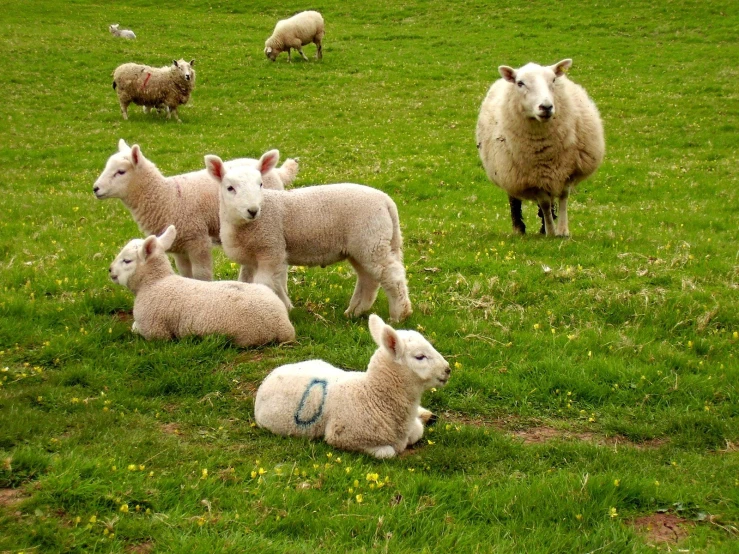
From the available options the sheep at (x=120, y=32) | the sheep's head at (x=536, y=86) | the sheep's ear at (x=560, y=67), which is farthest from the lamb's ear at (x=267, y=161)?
the sheep at (x=120, y=32)

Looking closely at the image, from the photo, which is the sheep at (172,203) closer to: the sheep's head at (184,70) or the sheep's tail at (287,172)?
the sheep's tail at (287,172)

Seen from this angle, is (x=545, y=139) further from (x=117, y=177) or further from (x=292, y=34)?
(x=292, y=34)

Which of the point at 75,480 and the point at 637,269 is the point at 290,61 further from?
the point at 75,480

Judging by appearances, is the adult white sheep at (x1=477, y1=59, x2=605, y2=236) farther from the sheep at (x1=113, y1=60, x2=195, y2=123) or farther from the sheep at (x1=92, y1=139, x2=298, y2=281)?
the sheep at (x1=113, y1=60, x2=195, y2=123)

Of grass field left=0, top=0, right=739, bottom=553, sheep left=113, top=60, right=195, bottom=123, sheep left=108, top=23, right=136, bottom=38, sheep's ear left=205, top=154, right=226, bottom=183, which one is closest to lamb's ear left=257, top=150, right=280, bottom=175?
sheep's ear left=205, top=154, right=226, bottom=183

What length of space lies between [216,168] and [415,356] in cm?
339

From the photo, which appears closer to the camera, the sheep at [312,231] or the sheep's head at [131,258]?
the sheep's head at [131,258]

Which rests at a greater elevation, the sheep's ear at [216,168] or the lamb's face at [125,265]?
the sheep's ear at [216,168]

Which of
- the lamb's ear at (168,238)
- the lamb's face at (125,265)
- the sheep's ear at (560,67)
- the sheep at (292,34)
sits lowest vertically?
the lamb's face at (125,265)

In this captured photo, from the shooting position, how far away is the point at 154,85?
2192cm

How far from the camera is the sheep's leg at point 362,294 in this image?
774 cm

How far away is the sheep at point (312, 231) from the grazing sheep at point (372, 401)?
210 cm

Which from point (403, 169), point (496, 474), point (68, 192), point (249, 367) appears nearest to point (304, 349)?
point (249, 367)

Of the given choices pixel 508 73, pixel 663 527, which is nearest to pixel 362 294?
pixel 663 527
